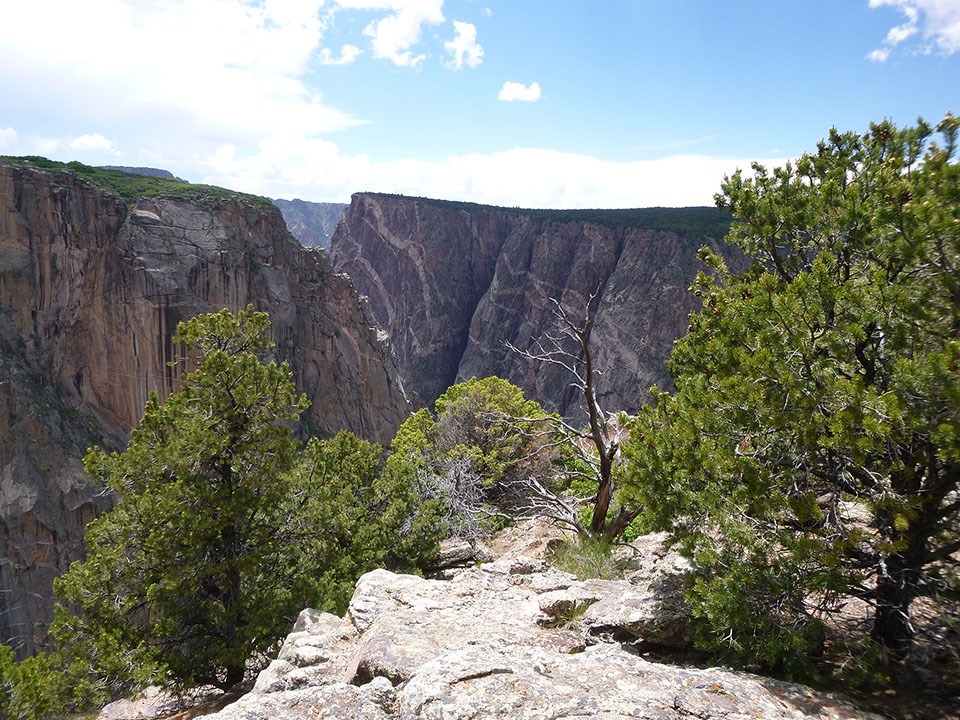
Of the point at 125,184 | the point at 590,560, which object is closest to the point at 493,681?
the point at 590,560

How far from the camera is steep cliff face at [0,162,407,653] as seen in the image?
112 feet

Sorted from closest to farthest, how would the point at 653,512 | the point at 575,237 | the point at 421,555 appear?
the point at 653,512 → the point at 421,555 → the point at 575,237

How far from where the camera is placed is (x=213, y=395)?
9578mm

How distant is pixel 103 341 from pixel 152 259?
7310 mm

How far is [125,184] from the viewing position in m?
49.8

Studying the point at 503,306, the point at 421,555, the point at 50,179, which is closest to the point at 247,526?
the point at 421,555

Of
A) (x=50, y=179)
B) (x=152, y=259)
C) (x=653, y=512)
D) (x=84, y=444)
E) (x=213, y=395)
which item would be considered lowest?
(x=84, y=444)

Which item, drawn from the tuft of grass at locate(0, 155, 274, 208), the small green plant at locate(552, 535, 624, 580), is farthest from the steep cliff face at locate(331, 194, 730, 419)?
the small green plant at locate(552, 535, 624, 580)

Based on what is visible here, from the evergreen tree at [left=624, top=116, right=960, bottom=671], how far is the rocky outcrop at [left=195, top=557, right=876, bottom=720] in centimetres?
78

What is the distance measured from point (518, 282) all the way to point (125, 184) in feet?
209

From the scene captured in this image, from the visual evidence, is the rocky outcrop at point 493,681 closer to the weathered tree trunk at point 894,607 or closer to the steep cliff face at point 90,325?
the weathered tree trunk at point 894,607

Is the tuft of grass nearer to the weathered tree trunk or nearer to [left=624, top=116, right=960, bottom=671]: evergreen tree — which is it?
[left=624, top=116, right=960, bottom=671]: evergreen tree

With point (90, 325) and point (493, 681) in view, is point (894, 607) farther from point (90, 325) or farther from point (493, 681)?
point (90, 325)

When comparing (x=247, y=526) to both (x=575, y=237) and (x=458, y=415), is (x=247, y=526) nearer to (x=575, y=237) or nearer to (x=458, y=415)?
(x=458, y=415)
